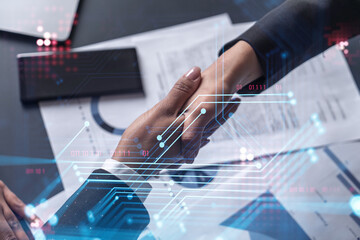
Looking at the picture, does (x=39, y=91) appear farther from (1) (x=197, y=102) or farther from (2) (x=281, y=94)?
(2) (x=281, y=94)

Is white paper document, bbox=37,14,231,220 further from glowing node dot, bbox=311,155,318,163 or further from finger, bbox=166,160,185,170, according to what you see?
glowing node dot, bbox=311,155,318,163

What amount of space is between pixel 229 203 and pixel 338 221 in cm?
15

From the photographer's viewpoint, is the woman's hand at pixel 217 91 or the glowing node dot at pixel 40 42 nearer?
the woman's hand at pixel 217 91

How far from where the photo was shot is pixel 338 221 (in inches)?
16.7

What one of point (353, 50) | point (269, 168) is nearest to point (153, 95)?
point (269, 168)

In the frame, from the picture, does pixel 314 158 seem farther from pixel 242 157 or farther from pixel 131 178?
pixel 131 178

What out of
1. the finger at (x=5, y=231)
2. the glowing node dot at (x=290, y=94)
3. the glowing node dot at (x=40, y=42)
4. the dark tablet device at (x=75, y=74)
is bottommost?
the glowing node dot at (x=290, y=94)

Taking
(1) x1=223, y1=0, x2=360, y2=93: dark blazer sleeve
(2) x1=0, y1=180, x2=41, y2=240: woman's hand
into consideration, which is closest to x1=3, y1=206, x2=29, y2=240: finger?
(2) x1=0, y1=180, x2=41, y2=240: woman's hand

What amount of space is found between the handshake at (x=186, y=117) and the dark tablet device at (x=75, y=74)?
102 millimetres

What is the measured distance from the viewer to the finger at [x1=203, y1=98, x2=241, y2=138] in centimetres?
42

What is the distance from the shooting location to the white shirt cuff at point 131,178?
1.27 ft

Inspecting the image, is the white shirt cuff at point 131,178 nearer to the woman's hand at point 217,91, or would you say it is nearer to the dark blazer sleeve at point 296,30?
the woman's hand at point 217,91

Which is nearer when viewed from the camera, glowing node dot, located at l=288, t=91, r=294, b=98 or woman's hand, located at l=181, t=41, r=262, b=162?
woman's hand, located at l=181, t=41, r=262, b=162

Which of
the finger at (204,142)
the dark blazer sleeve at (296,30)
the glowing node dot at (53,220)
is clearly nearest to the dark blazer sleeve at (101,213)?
the glowing node dot at (53,220)
